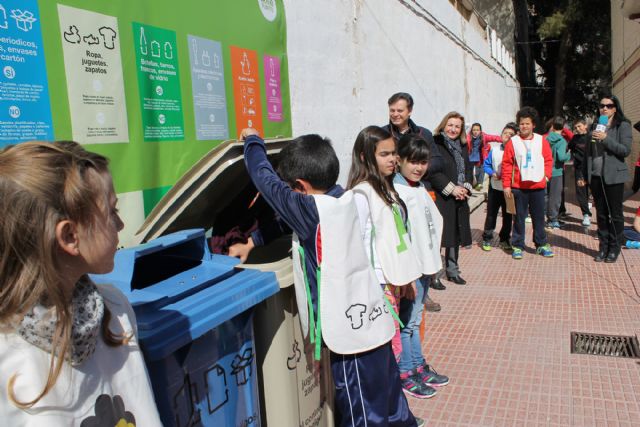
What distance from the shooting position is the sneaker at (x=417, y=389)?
3.31 m

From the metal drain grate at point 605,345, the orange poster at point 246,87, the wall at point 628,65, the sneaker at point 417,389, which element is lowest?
the metal drain grate at point 605,345

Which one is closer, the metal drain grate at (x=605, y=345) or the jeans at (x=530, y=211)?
the metal drain grate at (x=605, y=345)

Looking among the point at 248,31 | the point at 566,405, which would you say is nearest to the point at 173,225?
the point at 248,31

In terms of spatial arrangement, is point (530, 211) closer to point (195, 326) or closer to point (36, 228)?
point (195, 326)

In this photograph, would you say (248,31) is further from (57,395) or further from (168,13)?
(57,395)

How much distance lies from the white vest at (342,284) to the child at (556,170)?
276 inches

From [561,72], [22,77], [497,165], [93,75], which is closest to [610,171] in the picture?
[497,165]

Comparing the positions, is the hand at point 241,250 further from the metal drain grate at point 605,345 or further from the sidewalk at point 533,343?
the metal drain grate at point 605,345

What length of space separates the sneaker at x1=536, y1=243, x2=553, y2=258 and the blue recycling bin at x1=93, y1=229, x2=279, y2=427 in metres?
5.64

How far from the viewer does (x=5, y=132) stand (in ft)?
6.99

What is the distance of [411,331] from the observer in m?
3.30

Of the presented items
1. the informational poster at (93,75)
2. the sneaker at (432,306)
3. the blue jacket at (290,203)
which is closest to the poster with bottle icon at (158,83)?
the informational poster at (93,75)

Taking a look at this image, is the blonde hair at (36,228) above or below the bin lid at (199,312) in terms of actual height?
above

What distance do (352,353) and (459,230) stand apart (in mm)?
3446
